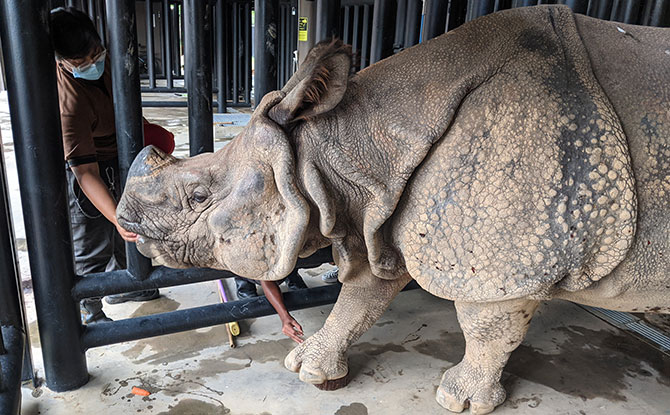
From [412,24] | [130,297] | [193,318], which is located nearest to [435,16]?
[412,24]

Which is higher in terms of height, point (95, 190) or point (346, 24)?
point (346, 24)

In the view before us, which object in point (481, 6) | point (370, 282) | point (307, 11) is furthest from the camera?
point (307, 11)

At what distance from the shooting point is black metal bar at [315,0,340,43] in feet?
8.50

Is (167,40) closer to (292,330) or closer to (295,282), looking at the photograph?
(295,282)

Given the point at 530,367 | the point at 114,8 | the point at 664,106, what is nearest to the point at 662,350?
the point at 530,367

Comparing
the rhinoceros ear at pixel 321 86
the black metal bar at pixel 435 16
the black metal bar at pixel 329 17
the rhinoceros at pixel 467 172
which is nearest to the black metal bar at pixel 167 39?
the black metal bar at pixel 435 16

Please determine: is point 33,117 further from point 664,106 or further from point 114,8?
point 664,106

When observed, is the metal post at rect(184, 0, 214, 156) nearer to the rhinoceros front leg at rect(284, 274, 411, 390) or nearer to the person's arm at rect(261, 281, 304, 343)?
→ the person's arm at rect(261, 281, 304, 343)

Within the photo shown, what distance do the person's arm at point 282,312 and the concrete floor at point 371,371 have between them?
169 mm

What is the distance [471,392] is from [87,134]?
6.81 ft

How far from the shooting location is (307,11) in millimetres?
7449

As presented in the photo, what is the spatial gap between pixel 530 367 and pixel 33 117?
246 cm

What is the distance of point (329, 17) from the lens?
2.61 metres

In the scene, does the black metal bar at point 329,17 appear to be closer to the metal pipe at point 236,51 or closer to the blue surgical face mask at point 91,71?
the blue surgical face mask at point 91,71
